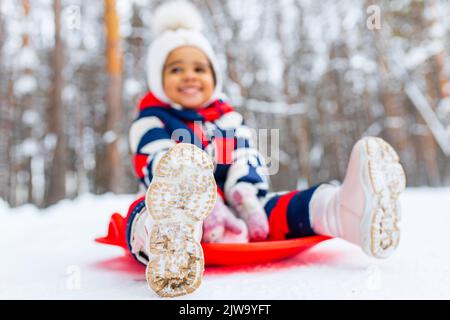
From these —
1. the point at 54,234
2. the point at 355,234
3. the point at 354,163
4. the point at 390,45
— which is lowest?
the point at 54,234

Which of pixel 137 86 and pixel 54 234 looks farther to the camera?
pixel 137 86

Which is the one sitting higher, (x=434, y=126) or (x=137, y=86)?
(x=137, y=86)

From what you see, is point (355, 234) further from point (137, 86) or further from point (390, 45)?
point (390, 45)

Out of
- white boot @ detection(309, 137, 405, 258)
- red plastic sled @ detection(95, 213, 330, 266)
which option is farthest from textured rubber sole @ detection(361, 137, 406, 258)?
red plastic sled @ detection(95, 213, 330, 266)

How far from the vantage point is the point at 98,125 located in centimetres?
602

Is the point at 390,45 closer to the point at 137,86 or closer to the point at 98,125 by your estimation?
the point at 137,86

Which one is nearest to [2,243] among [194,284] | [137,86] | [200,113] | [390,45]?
[200,113]

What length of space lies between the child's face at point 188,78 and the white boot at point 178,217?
49 cm

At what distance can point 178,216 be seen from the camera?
1.78 feet

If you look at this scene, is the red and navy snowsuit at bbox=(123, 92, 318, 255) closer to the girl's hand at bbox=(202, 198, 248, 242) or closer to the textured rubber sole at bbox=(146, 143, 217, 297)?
the girl's hand at bbox=(202, 198, 248, 242)

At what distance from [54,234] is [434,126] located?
16.0 ft

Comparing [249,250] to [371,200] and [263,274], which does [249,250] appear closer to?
[263,274]
